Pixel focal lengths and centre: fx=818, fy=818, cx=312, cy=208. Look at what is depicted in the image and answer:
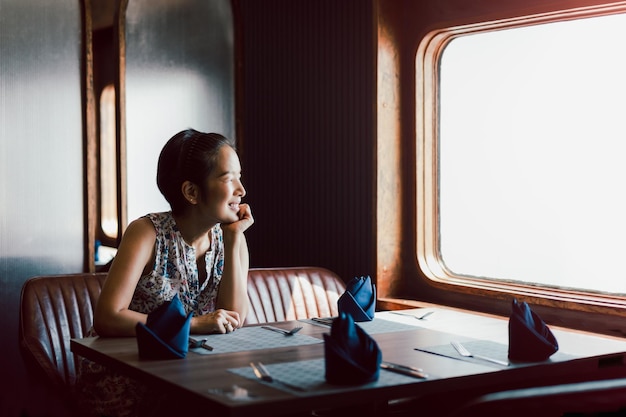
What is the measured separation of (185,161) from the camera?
2.77m

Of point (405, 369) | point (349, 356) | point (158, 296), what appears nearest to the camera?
point (349, 356)

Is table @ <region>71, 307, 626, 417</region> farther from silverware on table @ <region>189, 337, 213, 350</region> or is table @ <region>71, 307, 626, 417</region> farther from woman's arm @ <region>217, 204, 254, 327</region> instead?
woman's arm @ <region>217, 204, 254, 327</region>

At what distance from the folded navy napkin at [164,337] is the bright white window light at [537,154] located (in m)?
1.78

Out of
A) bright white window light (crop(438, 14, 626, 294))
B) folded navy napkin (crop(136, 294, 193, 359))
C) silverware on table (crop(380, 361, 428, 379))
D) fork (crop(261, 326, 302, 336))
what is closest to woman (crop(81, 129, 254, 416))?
fork (crop(261, 326, 302, 336))

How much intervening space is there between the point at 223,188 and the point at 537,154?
56.8 inches

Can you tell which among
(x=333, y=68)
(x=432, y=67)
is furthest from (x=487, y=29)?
(x=333, y=68)

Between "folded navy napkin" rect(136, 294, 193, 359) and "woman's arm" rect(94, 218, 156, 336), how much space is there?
0.32 metres

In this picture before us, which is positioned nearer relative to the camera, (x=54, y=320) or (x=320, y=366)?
(x=320, y=366)

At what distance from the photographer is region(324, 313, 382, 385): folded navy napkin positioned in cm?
188

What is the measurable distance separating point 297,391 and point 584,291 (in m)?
1.81

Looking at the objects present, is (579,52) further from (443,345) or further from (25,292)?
(25,292)

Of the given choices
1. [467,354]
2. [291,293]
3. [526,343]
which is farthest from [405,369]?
[291,293]

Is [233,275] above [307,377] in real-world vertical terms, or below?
above

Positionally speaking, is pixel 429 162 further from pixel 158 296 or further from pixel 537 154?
pixel 158 296
